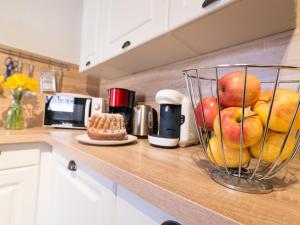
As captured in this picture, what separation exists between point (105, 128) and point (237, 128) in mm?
523

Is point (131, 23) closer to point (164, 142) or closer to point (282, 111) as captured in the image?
point (164, 142)

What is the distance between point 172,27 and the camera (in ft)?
2.12

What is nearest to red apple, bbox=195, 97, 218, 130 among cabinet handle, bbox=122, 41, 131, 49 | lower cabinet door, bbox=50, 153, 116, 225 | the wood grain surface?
lower cabinet door, bbox=50, 153, 116, 225

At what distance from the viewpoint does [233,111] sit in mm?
292

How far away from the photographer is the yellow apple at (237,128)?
272 millimetres

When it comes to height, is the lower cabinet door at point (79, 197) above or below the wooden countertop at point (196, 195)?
below

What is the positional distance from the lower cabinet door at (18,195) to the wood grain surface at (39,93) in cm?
52

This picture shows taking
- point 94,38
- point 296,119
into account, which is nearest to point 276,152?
point 296,119

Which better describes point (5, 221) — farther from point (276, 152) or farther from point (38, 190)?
point (276, 152)

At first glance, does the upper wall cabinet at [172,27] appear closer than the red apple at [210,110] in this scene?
No

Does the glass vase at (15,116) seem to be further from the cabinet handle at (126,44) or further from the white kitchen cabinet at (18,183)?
the cabinet handle at (126,44)

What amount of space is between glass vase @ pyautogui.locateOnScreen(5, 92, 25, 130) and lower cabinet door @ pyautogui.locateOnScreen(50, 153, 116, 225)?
45 cm

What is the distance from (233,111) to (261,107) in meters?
0.04

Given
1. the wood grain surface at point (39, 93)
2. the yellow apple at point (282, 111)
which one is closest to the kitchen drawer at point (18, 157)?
the wood grain surface at point (39, 93)
